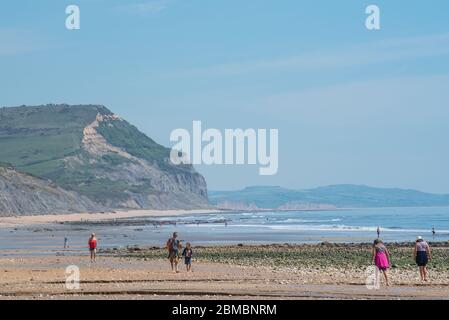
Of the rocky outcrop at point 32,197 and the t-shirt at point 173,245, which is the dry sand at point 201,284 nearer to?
the t-shirt at point 173,245

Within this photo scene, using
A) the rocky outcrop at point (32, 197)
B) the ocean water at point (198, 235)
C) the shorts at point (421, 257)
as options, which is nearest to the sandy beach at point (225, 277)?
the shorts at point (421, 257)

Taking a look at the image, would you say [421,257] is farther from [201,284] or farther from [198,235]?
[198,235]

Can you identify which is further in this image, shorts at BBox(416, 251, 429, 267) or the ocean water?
the ocean water

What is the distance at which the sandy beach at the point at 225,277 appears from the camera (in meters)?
24.5

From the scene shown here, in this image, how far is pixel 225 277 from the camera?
31594mm

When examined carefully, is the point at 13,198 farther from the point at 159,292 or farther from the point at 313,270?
the point at 159,292

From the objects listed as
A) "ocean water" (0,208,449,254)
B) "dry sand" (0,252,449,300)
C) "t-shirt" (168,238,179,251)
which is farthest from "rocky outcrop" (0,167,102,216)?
"t-shirt" (168,238,179,251)

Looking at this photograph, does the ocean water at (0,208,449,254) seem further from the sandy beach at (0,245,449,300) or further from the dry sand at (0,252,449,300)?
the dry sand at (0,252,449,300)

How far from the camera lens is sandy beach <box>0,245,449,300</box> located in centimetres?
2447

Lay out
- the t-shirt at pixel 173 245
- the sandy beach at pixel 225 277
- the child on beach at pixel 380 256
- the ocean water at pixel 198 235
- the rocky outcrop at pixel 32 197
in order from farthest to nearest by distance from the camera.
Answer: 1. the rocky outcrop at pixel 32 197
2. the ocean water at pixel 198 235
3. the t-shirt at pixel 173 245
4. the child on beach at pixel 380 256
5. the sandy beach at pixel 225 277

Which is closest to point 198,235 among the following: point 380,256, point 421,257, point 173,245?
point 173,245

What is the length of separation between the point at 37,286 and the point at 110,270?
25.9 feet

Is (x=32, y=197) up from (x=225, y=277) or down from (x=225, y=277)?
up

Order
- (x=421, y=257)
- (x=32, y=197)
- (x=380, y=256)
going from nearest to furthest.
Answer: (x=380, y=256) < (x=421, y=257) < (x=32, y=197)
